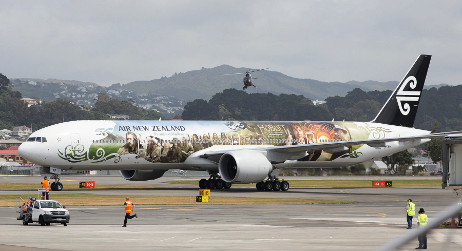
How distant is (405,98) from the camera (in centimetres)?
6825

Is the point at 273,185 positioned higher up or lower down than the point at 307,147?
lower down

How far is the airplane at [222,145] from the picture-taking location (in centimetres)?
5512

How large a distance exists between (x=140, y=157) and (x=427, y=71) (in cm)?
2811

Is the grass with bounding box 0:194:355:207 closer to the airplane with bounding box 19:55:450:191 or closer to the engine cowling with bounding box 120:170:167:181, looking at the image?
the airplane with bounding box 19:55:450:191

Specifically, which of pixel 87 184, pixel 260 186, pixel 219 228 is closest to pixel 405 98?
pixel 260 186

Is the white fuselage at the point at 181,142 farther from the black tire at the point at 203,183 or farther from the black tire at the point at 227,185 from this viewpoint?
the black tire at the point at 203,183

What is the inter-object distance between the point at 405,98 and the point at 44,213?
43498 millimetres

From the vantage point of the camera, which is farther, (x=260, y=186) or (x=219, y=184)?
(x=219, y=184)

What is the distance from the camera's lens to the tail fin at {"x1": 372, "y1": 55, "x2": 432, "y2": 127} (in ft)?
223

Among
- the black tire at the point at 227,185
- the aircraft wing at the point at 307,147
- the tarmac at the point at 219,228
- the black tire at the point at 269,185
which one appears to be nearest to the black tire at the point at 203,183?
the black tire at the point at 227,185

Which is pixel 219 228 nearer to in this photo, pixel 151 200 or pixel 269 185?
pixel 151 200

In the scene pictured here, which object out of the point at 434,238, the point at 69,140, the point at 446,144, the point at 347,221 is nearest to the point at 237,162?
the point at 69,140

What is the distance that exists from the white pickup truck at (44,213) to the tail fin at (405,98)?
4121 cm

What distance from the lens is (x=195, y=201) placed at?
160 feet
